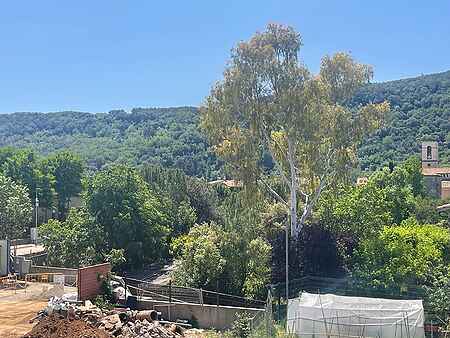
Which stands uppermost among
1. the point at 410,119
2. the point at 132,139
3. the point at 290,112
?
the point at 410,119

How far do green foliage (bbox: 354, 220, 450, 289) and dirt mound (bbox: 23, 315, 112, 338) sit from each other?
12.3 meters

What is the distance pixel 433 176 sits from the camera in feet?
218

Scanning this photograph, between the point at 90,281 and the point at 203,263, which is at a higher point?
the point at 203,263

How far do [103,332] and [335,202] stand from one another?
16.2 meters

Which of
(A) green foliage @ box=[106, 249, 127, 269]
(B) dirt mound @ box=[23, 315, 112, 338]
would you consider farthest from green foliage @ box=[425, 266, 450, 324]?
(A) green foliage @ box=[106, 249, 127, 269]

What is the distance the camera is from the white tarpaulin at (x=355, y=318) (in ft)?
62.3

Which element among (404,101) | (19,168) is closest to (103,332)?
(19,168)

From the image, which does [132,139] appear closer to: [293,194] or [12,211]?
[12,211]

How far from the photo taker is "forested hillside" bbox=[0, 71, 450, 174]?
112 meters

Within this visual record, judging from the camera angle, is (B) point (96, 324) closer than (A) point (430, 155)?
Yes

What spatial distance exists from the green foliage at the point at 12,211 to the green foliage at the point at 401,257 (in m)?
27.4

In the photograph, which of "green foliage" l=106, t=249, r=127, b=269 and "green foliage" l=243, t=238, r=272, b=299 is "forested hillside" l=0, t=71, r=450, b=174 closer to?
"green foliage" l=106, t=249, r=127, b=269

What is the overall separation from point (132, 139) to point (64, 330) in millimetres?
145672

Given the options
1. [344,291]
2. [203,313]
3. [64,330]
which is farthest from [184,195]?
[64,330]
